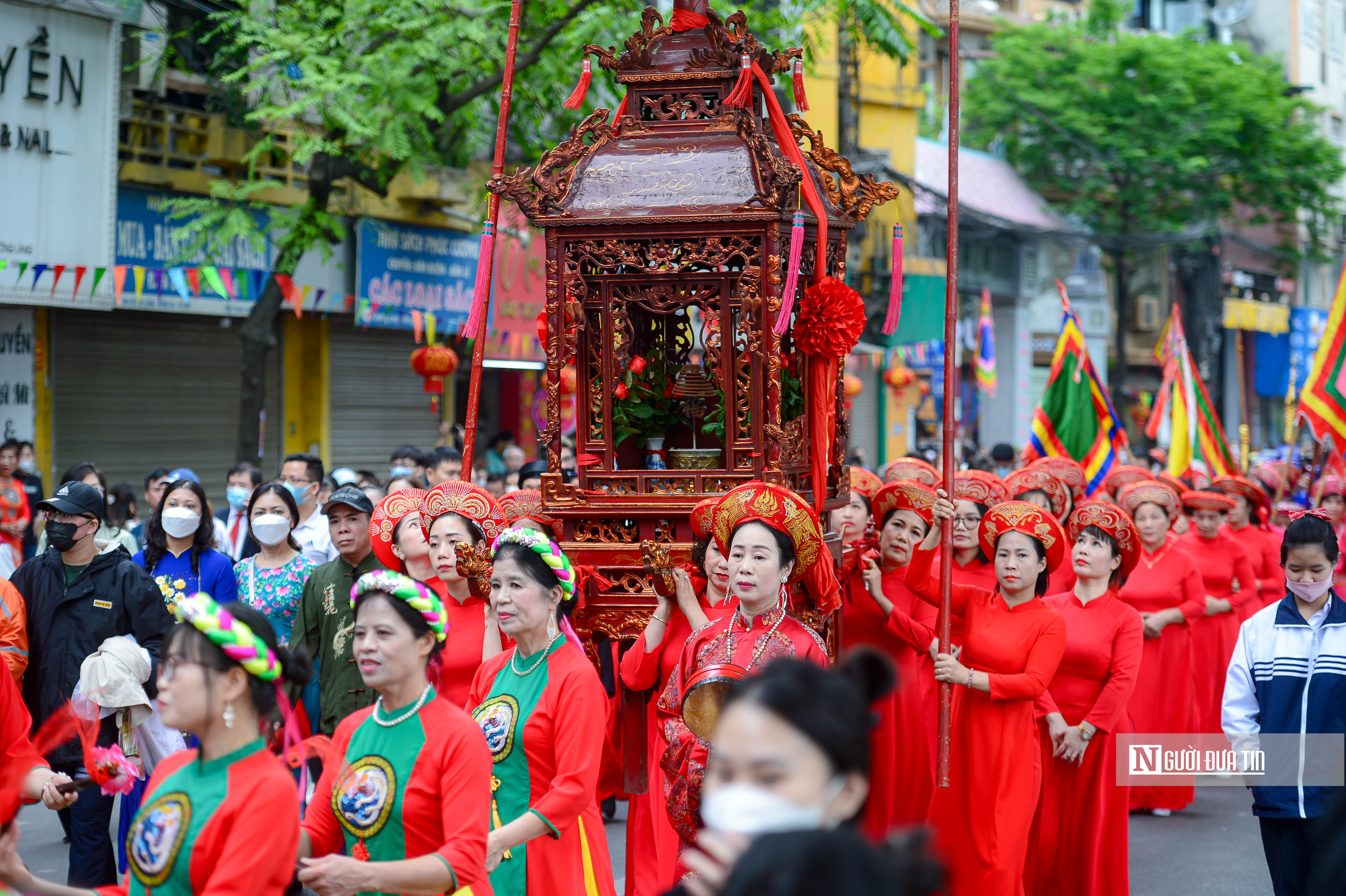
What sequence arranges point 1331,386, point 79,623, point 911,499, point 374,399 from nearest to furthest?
1. point 79,623
2. point 911,499
3. point 1331,386
4. point 374,399

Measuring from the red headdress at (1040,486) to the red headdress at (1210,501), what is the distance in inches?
50.5

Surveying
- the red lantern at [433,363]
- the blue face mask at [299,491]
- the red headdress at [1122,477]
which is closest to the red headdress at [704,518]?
the blue face mask at [299,491]

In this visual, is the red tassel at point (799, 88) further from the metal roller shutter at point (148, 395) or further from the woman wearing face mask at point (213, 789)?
the metal roller shutter at point (148, 395)

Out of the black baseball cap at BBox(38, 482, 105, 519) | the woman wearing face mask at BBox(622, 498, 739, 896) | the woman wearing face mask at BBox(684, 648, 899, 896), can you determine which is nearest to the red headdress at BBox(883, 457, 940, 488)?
the woman wearing face mask at BBox(622, 498, 739, 896)

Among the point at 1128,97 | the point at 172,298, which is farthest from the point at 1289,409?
the point at 172,298

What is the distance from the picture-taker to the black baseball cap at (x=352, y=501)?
6.65 m

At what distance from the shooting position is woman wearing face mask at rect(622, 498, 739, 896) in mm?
5137

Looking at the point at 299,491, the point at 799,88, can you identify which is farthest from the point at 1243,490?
the point at 299,491

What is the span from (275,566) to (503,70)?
616 cm

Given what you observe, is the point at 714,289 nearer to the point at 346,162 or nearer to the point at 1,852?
the point at 1,852

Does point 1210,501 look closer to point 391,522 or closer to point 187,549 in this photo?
point 391,522

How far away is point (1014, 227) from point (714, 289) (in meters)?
18.5

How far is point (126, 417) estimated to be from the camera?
14.4 meters

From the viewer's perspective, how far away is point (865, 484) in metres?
7.45
